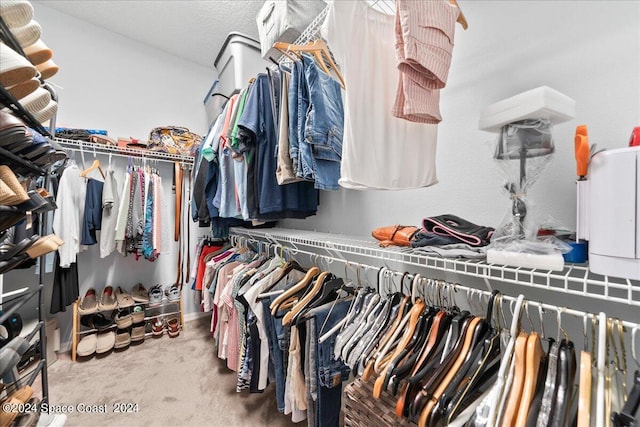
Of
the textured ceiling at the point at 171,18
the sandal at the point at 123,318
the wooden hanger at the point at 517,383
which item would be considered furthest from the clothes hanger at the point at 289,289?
the textured ceiling at the point at 171,18

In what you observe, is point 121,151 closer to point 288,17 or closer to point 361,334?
point 288,17

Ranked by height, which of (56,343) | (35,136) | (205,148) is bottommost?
(56,343)

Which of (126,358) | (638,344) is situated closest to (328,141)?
(638,344)

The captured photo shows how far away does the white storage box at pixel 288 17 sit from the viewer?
1.26m

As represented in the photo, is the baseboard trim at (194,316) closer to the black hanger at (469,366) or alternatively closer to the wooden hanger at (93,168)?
the wooden hanger at (93,168)

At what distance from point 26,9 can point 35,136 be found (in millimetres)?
382

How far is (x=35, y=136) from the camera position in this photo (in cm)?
86

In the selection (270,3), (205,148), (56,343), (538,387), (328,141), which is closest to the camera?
(538,387)

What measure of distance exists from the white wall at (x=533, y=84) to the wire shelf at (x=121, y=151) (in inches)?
87.0

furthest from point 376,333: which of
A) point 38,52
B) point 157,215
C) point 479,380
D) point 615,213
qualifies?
point 157,215

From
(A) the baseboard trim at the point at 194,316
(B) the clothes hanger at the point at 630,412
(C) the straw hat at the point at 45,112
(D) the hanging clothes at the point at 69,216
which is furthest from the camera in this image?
(A) the baseboard trim at the point at 194,316

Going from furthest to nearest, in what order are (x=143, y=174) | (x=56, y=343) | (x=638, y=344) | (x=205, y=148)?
(x=143, y=174) < (x=56, y=343) < (x=205, y=148) < (x=638, y=344)

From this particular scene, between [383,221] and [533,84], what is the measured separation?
750 millimetres

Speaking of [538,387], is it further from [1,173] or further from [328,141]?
[1,173]
